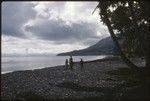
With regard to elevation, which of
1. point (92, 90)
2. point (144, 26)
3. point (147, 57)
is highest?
point (144, 26)

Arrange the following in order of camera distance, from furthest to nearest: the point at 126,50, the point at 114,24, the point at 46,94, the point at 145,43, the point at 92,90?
1. the point at 126,50
2. the point at 114,24
3. the point at 92,90
4. the point at 46,94
5. the point at 145,43

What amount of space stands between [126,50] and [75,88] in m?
9.43

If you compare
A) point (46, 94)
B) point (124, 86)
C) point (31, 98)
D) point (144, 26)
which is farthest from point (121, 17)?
point (31, 98)

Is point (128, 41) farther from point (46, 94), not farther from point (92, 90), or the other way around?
point (46, 94)

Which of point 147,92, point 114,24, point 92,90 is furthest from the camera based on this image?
point 114,24

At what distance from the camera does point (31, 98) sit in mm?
25062

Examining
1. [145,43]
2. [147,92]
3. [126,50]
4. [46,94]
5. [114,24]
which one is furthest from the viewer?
[126,50]

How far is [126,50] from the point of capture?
40.9 m

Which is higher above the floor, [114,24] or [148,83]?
[114,24]

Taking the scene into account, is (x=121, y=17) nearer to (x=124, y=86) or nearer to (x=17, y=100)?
(x=124, y=86)

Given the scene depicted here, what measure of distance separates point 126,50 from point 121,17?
7.74 meters

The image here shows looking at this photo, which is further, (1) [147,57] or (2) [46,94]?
(2) [46,94]

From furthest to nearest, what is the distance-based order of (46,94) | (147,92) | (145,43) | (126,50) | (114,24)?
(126,50)
(114,24)
(46,94)
(145,43)
(147,92)

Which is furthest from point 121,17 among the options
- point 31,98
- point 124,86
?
point 31,98
